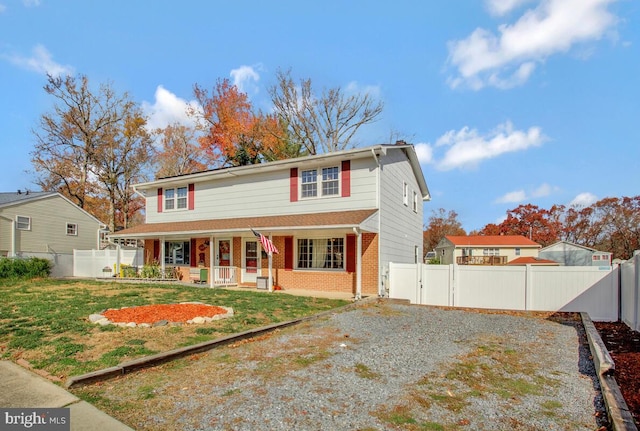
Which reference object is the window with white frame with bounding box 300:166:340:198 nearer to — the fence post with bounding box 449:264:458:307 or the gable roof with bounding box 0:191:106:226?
the fence post with bounding box 449:264:458:307

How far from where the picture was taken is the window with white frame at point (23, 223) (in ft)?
78.9

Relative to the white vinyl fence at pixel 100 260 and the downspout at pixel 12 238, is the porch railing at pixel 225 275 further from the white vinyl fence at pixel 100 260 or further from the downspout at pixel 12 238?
the downspout at pixel 12 238

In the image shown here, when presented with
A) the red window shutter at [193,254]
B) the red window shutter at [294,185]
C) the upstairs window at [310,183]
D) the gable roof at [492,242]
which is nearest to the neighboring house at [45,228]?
the red window shutter at [193,254]

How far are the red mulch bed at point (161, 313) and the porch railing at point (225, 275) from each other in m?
7.08

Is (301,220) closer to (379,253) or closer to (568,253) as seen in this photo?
(379,253)

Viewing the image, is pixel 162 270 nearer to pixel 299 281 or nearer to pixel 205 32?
pixel 299 281

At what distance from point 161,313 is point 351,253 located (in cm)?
731

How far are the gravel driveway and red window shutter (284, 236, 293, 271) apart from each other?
7437mm

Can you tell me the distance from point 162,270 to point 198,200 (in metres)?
3.97

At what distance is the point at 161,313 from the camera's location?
8.48 metres

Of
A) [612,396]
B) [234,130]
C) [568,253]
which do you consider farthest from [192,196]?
[568,253]

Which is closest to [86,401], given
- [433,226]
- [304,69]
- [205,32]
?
[205,32]

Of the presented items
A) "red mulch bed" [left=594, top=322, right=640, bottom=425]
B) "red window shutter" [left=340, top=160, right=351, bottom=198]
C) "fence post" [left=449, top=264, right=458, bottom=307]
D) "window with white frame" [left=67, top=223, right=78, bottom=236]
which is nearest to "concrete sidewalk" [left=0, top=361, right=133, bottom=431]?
"red mulch bed" [left=594, top=322, right=640, bottom=425]

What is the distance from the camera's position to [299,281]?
48.5 ft
